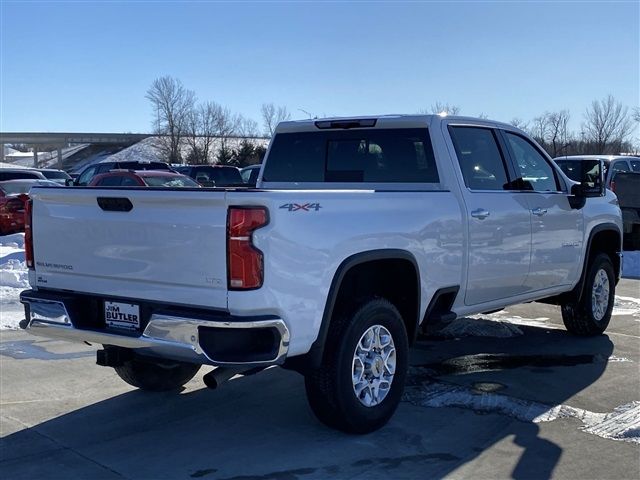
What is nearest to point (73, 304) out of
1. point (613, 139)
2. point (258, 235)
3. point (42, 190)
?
point (42, 190)

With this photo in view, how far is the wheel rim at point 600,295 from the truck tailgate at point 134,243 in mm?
5051

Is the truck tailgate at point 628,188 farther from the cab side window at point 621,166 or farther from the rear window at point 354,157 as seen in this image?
the rear window at point 354,157

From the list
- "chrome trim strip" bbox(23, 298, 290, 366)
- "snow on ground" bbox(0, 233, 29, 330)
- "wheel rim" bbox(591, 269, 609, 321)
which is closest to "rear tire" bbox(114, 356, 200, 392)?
"chrome trim strip" bbox(23, 298, 290, 366)

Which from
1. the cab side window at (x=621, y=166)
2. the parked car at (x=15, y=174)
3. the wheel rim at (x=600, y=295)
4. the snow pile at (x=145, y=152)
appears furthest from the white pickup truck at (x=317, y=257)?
the snow pile at (x=145, y=152)

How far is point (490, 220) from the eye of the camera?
589 cm

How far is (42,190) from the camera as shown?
500 centimetres

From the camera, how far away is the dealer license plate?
4.49m

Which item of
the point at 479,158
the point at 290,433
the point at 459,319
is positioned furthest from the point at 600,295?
the point at 290,433

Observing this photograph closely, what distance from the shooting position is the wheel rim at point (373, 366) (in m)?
4.90

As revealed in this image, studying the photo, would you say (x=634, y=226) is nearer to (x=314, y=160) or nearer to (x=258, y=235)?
(x=314, y=160)

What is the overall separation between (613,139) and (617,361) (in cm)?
3892

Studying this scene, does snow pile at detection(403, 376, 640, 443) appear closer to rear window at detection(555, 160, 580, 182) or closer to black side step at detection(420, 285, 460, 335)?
black side step at detection(420, 285, 460, 335)

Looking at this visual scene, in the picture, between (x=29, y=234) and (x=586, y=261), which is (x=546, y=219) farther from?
(x=29, y=234)

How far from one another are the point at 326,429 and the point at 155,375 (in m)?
1.59
